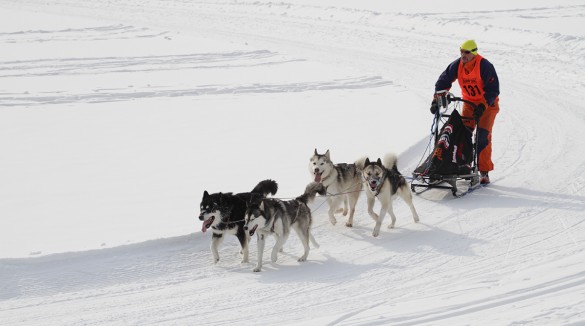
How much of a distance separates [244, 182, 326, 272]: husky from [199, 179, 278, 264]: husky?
122 millimetres

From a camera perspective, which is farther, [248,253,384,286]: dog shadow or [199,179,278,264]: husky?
[199,179,278,264]: husky

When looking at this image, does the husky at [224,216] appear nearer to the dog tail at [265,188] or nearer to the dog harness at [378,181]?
the dog tail at [265,188]

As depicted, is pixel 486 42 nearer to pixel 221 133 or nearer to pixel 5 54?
pixel 221 133

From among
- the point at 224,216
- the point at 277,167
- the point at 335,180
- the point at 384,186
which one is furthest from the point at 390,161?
the point at 277,167

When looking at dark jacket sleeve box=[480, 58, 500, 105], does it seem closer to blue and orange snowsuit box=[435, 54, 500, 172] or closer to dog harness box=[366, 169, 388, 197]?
blue and orange snowsuit box=[435, 54, 500, 172]

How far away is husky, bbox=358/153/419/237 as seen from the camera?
642cm

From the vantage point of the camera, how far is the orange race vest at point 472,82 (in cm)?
738

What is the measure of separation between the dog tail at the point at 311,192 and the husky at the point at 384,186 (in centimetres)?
41

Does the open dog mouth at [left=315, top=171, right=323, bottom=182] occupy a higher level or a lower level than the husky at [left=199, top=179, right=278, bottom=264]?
higher

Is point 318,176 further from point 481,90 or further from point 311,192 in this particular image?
point 481,90

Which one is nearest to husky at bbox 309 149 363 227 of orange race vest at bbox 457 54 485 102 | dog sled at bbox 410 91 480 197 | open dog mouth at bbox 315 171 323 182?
open dog mouth at bbox 315 171 323 182

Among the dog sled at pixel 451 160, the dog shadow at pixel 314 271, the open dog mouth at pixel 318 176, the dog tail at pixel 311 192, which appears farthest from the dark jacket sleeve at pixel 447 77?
the dog shadow at pixel 314 271

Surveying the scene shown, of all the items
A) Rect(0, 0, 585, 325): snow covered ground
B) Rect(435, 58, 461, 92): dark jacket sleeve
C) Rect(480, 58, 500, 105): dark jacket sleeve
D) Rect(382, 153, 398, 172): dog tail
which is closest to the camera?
Rect(0, 0, 585, 325): snow covered ground

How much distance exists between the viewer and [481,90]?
7.44m
